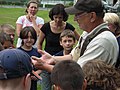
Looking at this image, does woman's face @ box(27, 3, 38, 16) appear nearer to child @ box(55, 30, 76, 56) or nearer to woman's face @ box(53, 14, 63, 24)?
woman's face @ box(53, 14, 63, 24)

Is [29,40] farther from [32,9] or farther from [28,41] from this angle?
[32,9]

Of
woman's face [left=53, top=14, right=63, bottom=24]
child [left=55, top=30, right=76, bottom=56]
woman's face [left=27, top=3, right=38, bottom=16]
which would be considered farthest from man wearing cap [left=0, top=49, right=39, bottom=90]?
woman's face [left=27, top=3, right=38, bottom=16]

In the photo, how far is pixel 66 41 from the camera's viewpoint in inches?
239


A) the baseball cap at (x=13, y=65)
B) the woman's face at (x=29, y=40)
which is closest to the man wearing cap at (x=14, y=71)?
the baseball cap at (x=13, y=65)

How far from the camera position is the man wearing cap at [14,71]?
9.01 feet

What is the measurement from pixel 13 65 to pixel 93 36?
1365 mm

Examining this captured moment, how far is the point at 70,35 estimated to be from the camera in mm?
6105

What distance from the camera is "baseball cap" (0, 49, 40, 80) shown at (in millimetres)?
2752

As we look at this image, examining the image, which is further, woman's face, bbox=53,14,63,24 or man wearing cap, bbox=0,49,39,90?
woman's face, bbox=53,14,63,24

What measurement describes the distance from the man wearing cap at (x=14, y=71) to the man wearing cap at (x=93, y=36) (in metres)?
1.07

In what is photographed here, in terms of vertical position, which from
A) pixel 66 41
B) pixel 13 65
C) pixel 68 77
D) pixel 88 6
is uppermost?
pixel 88 6

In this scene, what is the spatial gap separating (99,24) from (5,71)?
1.53m

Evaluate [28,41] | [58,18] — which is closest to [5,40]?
[28,41]

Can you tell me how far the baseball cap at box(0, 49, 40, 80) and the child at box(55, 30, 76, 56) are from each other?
3.15 meters
